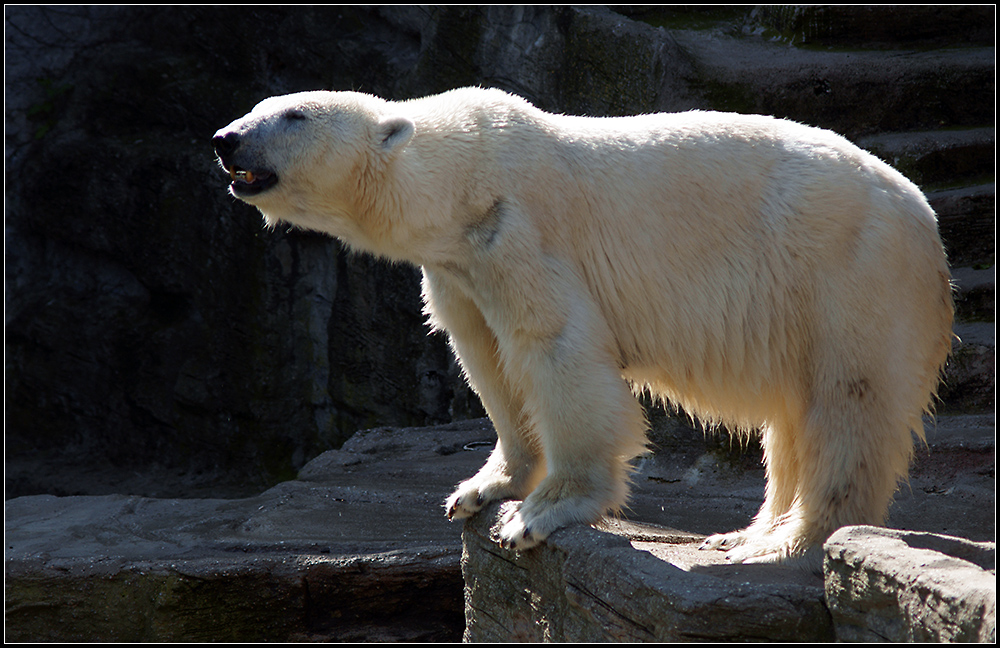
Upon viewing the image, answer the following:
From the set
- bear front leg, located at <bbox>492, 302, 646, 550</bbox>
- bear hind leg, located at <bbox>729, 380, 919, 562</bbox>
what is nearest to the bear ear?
bear front leg, located at <bbox>492, 302, 646, 550</bbox>

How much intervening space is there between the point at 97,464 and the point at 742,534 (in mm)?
8011

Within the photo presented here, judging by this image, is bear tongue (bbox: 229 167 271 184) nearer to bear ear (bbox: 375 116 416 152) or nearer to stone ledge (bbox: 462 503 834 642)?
bear ear (bbox: 375 116 416 152)

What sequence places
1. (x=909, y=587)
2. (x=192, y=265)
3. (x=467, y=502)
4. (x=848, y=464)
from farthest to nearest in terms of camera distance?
(x=192, y=265) < (x=467, y=502) < (x=848, y=464) < (x=909, y=587)

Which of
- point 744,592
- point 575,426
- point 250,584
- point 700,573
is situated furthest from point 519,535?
point 250,584

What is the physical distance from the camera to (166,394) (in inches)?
369

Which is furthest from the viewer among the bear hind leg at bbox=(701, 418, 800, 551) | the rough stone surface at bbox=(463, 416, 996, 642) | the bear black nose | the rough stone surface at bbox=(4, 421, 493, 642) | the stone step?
the stone step

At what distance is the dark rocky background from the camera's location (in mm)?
8219

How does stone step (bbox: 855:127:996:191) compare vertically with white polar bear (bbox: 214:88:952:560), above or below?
above

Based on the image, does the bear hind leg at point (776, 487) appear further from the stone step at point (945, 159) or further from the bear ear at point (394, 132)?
the stone step at point (945, 159)

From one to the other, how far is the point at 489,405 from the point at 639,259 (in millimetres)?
761

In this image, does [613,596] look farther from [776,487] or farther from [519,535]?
[776,487]

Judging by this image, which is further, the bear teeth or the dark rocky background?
the dark rocky background

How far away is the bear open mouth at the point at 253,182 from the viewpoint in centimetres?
302

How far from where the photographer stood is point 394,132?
3.01 meters
